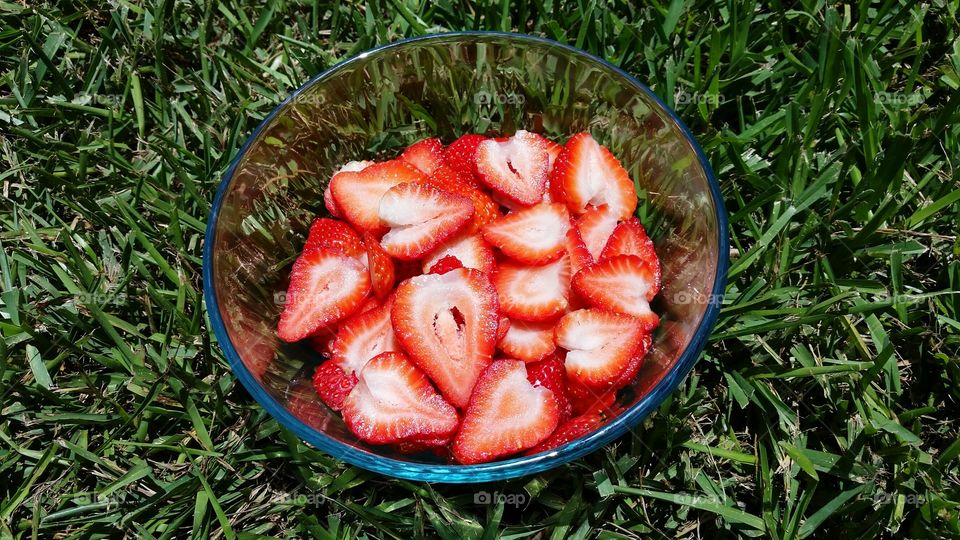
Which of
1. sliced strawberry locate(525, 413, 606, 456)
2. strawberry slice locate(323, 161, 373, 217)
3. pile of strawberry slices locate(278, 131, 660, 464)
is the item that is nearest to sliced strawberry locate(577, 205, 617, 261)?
pile of strawberry slices locate(278, 131, 660, 464)

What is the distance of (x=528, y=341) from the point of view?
1077 mm

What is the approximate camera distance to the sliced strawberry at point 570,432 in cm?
100

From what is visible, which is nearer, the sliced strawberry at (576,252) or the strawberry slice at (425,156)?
the sliced strawberry at (576,252)

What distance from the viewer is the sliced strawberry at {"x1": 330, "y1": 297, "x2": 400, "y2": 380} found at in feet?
3.49

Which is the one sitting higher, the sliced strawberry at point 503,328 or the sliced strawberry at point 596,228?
the sliced strawberry at point 596,228

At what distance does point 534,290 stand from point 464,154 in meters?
0.24

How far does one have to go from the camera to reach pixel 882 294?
1247 mm

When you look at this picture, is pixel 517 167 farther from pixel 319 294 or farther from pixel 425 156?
pixel 319 294

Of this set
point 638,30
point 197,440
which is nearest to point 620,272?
point 638,30

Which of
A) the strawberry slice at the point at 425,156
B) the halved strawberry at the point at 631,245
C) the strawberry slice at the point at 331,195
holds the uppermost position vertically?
the strawberry slice at the point at 425,156

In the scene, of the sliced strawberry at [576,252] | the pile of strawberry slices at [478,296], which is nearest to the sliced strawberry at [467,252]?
the pile of strawberry slices at [478,296]

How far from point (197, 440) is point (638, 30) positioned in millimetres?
985

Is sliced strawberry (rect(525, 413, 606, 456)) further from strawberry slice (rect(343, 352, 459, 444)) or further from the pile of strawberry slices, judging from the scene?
strawberry slice (rect(343, 352, 459, 444))

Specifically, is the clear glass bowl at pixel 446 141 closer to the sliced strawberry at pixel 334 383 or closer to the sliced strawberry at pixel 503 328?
the sliced strawberry at pixel 334 383
